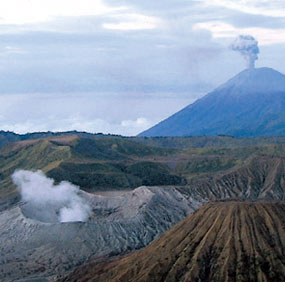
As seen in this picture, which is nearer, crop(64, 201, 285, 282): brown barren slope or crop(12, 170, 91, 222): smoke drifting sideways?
crop(64, 201, 285, 282): brown barren slope

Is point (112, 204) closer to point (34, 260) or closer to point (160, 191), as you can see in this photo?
point (160, 191)

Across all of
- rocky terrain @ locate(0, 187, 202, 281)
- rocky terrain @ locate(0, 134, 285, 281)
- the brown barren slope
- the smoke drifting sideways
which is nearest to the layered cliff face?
rocky terrain @ locate(0, 134, 285, 281)

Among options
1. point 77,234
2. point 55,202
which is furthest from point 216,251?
point 55,202

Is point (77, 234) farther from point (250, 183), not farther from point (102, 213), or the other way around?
point (250, 183)

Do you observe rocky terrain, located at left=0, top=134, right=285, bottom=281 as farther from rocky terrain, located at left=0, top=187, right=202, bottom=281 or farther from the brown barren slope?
the brown barren slope

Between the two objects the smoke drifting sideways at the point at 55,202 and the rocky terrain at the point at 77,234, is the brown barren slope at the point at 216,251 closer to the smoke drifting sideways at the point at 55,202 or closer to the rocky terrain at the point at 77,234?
the rocky terrain at the point at 77,234
